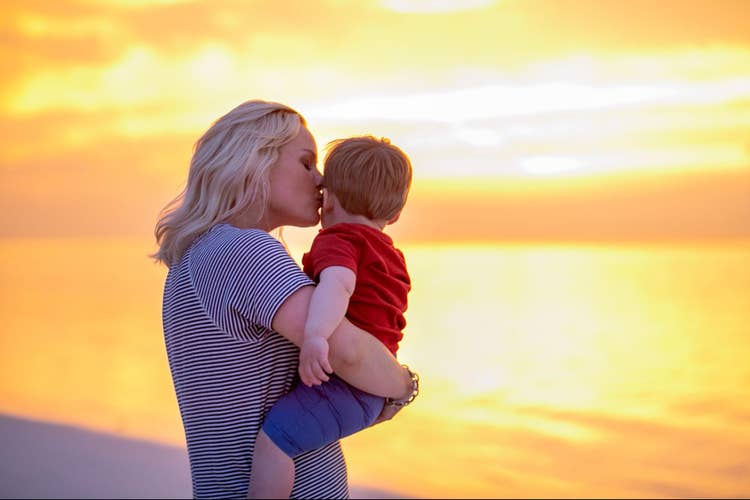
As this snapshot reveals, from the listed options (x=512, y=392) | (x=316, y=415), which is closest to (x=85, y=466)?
(x=512, y=392)

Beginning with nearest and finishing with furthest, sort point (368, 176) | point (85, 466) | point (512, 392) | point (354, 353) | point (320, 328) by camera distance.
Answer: point (320, 328) → point (354, 353) → point (368, 176) → point (85, 466) → point (512, 392)

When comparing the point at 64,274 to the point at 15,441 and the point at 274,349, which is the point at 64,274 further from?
the point at 274,349

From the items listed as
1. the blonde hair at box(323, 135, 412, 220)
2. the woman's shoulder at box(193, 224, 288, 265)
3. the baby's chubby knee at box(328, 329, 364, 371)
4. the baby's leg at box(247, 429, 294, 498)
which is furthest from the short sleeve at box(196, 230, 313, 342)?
the blonde hair at box(323, 135, 412, 220)

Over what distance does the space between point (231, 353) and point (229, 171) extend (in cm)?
40

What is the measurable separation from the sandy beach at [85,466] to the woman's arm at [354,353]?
8.88ft

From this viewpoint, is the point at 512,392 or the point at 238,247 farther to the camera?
the point at 512,392

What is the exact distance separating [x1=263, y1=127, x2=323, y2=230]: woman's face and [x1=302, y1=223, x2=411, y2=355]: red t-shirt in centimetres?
10

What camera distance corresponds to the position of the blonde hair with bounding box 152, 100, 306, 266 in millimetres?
1988

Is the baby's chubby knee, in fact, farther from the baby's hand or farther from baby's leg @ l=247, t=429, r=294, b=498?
baby's leg @ l=247, t=429, r=294, b=498

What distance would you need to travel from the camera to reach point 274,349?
1.90m

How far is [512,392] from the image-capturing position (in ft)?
21.6

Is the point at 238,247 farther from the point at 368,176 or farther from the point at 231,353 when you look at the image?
the point at 368,176

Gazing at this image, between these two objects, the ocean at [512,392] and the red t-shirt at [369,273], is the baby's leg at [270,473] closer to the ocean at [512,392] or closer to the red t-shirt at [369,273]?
the red t-shirt at [369,273]

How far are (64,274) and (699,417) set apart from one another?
15554mm
